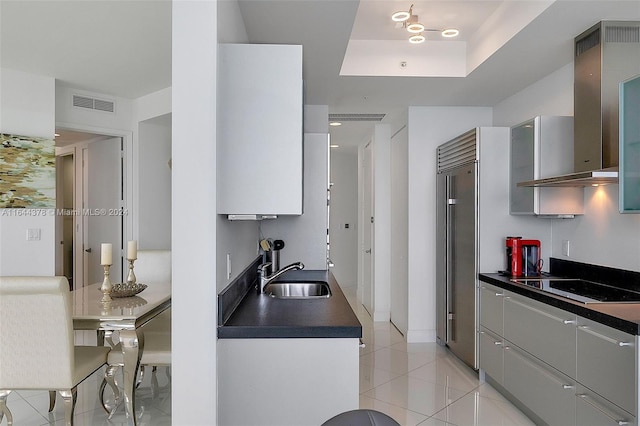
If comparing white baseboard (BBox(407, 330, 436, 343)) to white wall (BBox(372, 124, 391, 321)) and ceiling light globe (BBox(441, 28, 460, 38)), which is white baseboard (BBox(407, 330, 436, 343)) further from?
ceiling light globe (BBox(441, 28, 460, 38))

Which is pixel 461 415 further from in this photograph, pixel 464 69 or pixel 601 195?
pixel 464 69

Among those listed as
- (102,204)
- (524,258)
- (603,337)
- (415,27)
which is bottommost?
(603,337)

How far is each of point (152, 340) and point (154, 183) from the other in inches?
111

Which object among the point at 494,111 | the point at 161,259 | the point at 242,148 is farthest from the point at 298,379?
the point at 494,111

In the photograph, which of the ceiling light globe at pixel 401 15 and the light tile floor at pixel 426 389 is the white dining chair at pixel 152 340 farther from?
the ceiling light globe at pixel 401 15

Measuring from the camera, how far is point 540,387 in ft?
9.11

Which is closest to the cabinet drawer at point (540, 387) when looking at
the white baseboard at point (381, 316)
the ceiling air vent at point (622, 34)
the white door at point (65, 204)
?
the ceiling air vent at point (622, 34)

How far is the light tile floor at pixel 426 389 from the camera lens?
3004mm

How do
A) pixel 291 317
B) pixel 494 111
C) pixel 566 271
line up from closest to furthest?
pixel 291 317 < pixel 566 271 < pixel 494 111

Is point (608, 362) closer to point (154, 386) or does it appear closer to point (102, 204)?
point (154, 386)

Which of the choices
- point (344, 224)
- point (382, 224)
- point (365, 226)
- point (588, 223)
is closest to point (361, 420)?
point (588, 223)

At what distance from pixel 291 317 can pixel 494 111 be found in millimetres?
3706

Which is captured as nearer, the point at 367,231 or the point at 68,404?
the point at 68,404

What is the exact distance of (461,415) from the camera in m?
3.03
